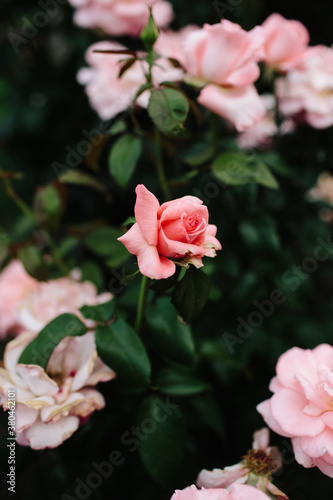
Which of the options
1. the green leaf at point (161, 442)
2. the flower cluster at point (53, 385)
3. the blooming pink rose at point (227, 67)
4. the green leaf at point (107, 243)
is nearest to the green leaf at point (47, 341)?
the flower cluster at point (53, 385)

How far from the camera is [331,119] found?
0.95 m

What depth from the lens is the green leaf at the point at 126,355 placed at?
0.61 metres

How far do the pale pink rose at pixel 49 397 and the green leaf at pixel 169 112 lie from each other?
31 centimetres

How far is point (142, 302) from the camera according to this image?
2.07ft

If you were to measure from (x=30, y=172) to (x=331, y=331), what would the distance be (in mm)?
994

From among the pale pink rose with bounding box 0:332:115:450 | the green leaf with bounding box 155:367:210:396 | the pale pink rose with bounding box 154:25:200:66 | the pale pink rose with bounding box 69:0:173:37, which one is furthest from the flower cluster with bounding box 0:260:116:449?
the pale pink rose with bounding box 69:0:173:37

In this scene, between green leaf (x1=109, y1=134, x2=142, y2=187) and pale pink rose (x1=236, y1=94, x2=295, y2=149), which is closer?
green leaf (x1=109, y1=134, x2=142, y2=187)

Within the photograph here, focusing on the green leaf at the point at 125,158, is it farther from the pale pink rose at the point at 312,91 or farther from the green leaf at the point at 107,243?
the pale pink rose at the point at 312,91

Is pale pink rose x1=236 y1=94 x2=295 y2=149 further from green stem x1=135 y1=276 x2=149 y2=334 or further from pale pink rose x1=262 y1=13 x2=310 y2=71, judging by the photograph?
green stem x1=135 y1=276 x2=149 y2=334

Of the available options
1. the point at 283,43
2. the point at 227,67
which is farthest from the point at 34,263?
the point at 283,43

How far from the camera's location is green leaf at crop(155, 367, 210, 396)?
0.69 metres

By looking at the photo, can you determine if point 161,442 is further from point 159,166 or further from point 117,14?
point 117,14

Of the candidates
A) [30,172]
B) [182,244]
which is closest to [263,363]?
[182,244]

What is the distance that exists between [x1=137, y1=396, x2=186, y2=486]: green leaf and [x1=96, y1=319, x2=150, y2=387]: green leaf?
0.22 feet
